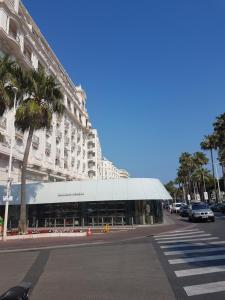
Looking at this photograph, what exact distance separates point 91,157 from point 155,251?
220ft

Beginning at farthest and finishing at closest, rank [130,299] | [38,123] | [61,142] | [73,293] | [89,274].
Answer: [61,142]
[38,123]
[89,274]
[73,293]
[130,299]

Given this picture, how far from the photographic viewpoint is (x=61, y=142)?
179ft

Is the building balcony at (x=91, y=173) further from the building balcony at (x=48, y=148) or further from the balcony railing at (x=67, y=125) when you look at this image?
the building balcony at (x=48, y=148)

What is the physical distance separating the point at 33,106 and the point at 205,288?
62.1ft

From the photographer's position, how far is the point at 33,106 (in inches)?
912

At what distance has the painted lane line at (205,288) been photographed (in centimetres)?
666

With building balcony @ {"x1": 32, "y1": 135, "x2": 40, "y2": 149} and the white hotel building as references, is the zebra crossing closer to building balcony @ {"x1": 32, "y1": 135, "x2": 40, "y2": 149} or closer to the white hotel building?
the white hotel building

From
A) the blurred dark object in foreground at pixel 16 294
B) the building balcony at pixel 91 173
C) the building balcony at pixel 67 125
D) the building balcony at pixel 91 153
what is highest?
the building balcony at pixel 67 125

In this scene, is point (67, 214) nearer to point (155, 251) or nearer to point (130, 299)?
point (155, 251)

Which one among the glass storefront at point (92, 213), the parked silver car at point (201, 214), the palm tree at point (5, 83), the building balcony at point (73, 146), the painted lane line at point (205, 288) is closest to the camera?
the painted lane line at point (205, 288)

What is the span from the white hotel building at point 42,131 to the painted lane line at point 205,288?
84.6 feet

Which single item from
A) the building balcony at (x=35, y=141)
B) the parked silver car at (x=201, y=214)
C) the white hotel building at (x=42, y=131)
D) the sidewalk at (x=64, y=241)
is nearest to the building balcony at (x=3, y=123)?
the white hotel building at (x=42, y=131)

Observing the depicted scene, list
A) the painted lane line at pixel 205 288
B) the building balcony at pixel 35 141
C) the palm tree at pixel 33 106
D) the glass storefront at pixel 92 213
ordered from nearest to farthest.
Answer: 1. the painted lane line at pixel 205 288
2. the palm tree at pixel 33 106
3. the glass storefront at pixel 92 213
4. the building balcony at pixel 35 141

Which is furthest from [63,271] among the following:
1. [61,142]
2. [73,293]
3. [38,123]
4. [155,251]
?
[61,142]
